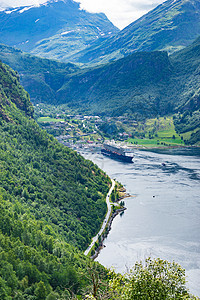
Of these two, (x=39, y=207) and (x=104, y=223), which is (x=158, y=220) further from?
(x=39, y=207)

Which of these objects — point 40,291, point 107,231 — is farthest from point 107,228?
point 40,291

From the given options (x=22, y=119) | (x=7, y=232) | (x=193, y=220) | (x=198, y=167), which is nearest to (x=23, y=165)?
(x=22, y=119)

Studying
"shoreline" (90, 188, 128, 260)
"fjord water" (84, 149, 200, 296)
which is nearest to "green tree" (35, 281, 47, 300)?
"fjord water" (84, 149, 200, 296)

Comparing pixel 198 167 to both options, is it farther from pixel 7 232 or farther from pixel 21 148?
pixel 7 232

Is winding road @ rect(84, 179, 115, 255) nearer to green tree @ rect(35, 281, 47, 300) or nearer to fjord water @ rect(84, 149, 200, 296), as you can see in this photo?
fjord water @ rect(84, 149, 200, 296)

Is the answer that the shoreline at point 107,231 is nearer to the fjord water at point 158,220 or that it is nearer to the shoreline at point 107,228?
the shoreline at point 107,228

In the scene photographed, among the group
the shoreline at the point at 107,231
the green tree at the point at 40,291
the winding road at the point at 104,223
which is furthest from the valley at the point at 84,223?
the shoreline at the point at 107,231
